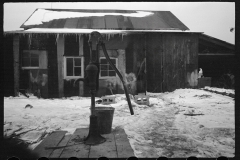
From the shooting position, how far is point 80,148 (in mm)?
3127

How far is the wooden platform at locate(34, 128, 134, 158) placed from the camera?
2.90m

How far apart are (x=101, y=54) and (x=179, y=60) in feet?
14.3

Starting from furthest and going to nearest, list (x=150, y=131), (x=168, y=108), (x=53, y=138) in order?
(x=168, y=108) < (x=150, y=131) < (x=53, y=138)

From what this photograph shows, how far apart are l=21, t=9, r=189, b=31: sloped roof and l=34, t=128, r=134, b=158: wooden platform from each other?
23.9ft

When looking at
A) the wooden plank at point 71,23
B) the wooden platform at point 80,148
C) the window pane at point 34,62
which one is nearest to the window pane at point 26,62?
the window pane at point 34,62

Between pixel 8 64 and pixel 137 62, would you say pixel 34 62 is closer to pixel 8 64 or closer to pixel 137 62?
pixel 8 64

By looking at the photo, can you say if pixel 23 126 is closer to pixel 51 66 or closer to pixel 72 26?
pixel 51 66

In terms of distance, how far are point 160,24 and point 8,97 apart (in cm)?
891

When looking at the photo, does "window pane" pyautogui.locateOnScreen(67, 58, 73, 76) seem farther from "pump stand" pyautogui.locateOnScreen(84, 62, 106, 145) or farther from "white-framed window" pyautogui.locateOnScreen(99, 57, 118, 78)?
"pump stand" pyautogui.locateOnScreen(84, 62, 106, 145)

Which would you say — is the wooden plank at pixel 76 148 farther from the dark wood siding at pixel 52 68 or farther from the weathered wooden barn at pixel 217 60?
the weathered wooden barn at pixel 217 60

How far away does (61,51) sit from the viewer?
31.3ft

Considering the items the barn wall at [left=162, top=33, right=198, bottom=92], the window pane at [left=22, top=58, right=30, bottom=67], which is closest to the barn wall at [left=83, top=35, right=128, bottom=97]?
the barn wall at [left=162, top=33, right=198, bottom=92]

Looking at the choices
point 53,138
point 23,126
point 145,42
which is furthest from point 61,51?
point 53,138

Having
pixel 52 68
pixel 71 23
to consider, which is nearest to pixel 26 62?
pixel 52 68
